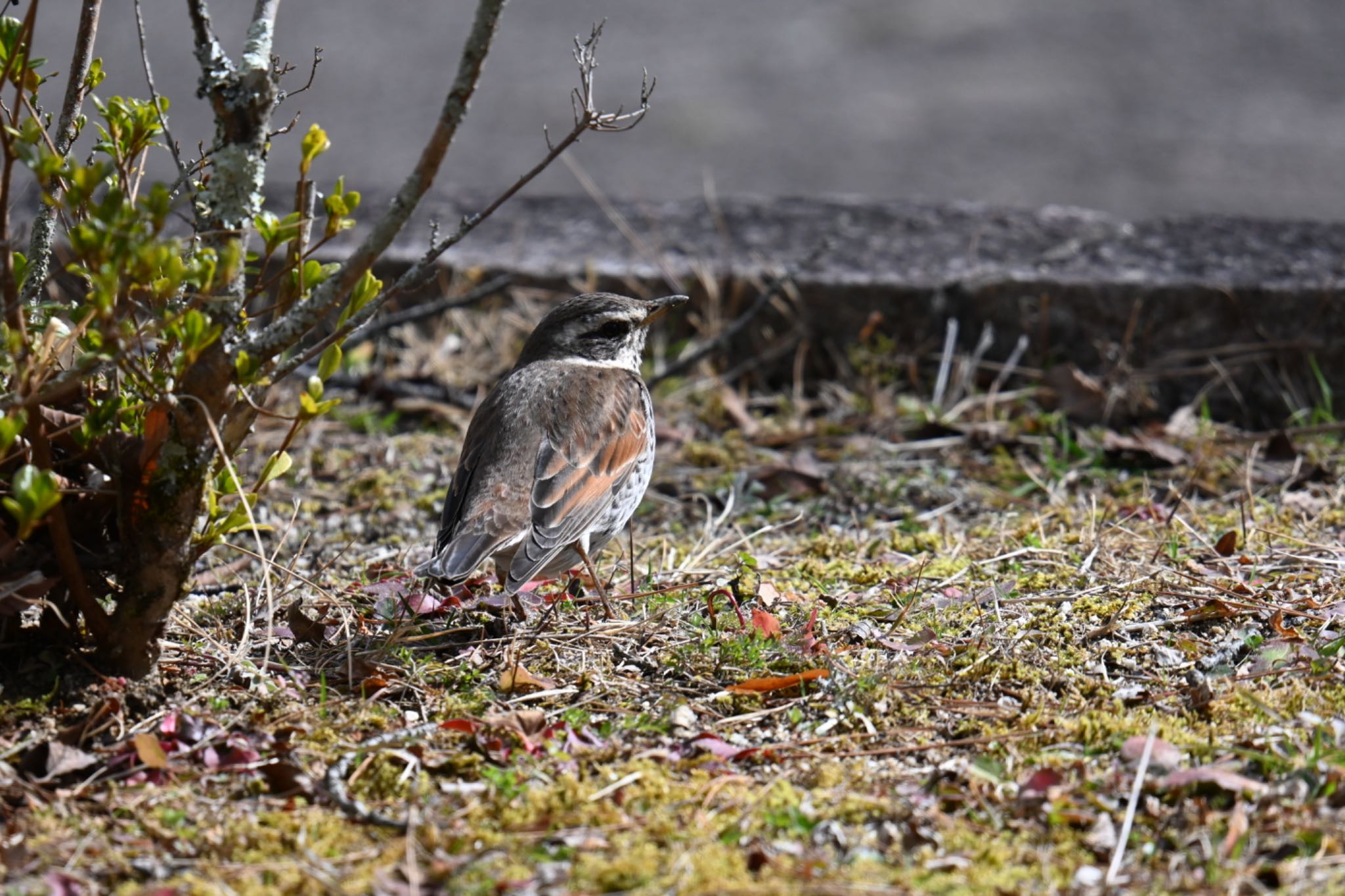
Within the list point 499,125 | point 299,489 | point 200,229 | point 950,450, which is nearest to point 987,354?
point 950,450

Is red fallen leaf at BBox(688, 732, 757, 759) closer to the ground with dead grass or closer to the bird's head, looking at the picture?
the ground with dead grass

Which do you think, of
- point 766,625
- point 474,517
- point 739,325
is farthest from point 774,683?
point 739,325

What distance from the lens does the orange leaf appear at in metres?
3.38

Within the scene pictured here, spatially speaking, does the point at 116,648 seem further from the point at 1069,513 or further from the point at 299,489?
the point at 1069,513

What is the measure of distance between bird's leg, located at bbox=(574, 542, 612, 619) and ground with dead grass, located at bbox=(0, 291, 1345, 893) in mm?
100

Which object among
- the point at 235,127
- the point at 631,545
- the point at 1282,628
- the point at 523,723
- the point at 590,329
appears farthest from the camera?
the point at 590,329

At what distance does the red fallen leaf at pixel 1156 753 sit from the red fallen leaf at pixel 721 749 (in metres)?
0.94

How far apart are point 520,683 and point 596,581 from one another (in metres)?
0.79

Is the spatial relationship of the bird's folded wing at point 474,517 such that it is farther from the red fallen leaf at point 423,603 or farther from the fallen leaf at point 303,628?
the fallen leaf at point 303,628

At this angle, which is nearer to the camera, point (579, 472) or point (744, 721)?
point (744, 721)

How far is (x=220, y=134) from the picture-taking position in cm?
354

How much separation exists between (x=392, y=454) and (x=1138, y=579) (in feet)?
12.0

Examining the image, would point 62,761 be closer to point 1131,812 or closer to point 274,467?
point 274,467

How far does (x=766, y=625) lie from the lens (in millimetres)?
4207
